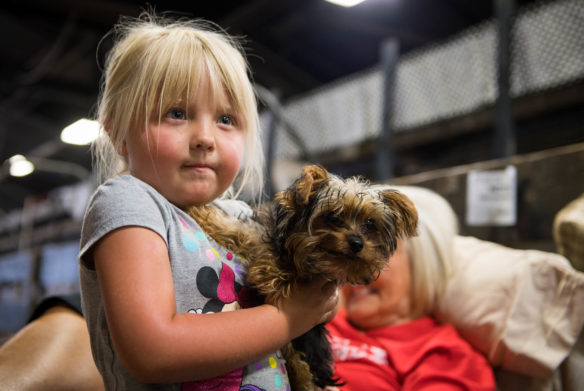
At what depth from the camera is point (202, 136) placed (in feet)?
2.82

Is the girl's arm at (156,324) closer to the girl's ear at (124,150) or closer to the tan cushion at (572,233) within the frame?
the girl's ear at (124,150)

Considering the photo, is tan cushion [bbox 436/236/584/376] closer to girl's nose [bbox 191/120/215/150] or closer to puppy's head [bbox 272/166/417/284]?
puppy's head [bbox 272/166/417/284]

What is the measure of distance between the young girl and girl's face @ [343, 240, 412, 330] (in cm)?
51

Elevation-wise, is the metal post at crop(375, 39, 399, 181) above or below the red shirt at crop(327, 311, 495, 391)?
above

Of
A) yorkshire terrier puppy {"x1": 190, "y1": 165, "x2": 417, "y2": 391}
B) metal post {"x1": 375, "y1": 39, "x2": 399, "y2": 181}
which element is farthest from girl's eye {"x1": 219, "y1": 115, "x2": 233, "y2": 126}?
metal post {"x1": 375, "y1": 39, "x2": 399, "y2": 181}

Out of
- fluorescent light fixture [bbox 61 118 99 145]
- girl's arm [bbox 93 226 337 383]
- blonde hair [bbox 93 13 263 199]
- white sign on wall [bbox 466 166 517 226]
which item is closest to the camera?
girl's arm [bbox 93 226 337 383]

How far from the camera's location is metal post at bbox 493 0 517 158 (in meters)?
2.04

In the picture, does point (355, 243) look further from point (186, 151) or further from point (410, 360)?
point (410, 360)

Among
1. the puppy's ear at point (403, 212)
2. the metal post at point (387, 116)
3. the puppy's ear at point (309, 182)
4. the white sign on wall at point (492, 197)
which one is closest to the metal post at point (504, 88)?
the white sign on wall at point (492, 197)

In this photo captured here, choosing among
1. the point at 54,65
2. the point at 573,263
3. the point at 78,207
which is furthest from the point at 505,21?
the point at 78,207

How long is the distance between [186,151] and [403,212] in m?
0.52

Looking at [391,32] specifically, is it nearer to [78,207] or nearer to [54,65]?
[54,65]

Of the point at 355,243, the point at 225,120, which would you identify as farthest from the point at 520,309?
the point at 225,120

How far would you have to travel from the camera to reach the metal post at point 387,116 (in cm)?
264
